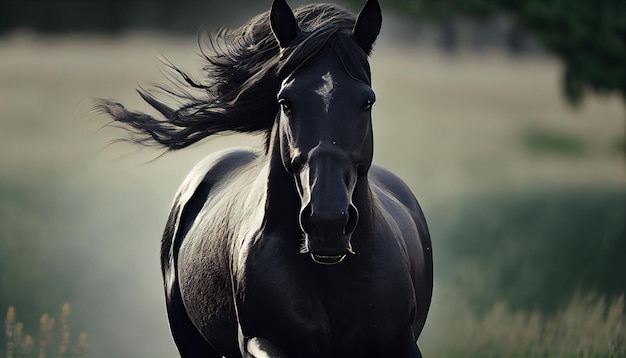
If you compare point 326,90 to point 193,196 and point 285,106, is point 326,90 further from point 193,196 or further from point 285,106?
point 193,196

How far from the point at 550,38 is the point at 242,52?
288 inches

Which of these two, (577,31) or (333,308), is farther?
(577,31)

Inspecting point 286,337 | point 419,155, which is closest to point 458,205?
point 419,155

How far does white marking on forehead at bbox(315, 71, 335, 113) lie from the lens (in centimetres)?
430

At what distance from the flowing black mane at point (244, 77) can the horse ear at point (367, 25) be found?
0.05 meters

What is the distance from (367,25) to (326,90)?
1.44 feet

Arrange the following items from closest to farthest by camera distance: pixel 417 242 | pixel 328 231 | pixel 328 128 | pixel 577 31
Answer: pixel 328 231 < pixel 328 128 < pixel 417 242 < pixel 577 31

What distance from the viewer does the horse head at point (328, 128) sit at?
13.3ft

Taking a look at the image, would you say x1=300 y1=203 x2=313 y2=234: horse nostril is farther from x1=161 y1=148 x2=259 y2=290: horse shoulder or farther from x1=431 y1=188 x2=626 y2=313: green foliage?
x1=431 y1=188 x2=626 y2=313: green foliage

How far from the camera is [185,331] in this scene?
6.47m

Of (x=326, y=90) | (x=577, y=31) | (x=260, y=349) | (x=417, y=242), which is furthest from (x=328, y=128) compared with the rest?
(x=577, y=31)

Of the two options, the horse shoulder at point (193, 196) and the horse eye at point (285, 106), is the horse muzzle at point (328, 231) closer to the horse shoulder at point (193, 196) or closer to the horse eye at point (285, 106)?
the horse eye at point (285, 106)

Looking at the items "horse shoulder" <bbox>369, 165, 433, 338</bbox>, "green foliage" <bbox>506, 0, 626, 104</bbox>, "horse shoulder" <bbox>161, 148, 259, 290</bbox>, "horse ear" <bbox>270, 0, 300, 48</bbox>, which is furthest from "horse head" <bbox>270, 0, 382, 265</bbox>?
"green foliage" <bbox>506, 0, 626, 104</bbox>

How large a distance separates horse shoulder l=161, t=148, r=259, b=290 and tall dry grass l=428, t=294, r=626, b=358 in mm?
2513
